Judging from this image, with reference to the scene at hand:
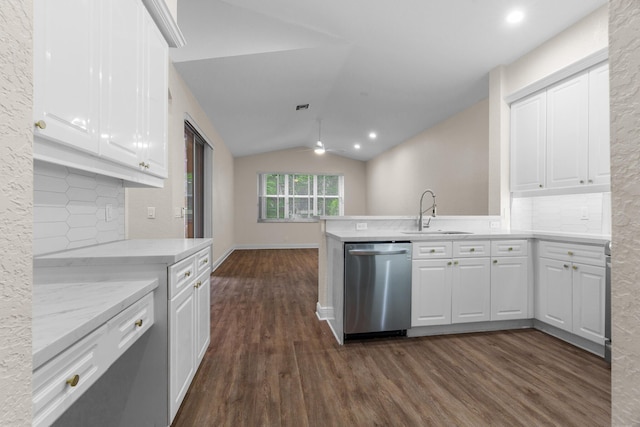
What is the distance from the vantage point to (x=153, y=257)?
1.43m

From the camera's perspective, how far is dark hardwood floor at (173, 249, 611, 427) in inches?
65.6

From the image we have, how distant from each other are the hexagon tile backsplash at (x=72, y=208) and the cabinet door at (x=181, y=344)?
68 cm

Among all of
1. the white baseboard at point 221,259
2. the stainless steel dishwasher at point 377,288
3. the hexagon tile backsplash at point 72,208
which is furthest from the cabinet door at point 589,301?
the white baseboard at point 221,259

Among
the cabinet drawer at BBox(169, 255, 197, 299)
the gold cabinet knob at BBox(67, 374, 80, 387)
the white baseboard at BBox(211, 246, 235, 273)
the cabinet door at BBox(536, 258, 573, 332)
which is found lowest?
the white baseboard at BBox(211, 246, 235, 273)

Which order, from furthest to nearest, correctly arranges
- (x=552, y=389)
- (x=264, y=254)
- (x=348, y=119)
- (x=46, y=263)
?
1. (x=264, y=254)
2. (x=348, y=119)
3. (x=552, y=389)
4. (x=46, y=263)

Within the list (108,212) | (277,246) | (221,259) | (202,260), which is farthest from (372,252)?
(277,246)

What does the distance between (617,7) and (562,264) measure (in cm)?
282

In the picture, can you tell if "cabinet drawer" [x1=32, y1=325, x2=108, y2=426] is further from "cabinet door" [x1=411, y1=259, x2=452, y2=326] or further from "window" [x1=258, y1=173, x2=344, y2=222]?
"window" [x1=258, y1=173, x2=344, y2=222]

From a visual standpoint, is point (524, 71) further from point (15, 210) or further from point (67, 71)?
point (15, 210)

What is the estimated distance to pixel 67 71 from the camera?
3.58 feet

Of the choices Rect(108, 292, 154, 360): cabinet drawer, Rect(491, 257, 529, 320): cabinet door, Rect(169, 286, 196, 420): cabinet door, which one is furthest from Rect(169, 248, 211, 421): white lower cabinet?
Rect(491, 257, 529, 320): cabinet door

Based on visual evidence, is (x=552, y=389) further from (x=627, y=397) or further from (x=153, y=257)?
(x=153, y=257)

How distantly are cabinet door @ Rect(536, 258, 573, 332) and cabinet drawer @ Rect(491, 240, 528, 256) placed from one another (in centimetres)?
17

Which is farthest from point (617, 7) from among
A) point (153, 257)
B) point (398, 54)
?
point (398, 54)
